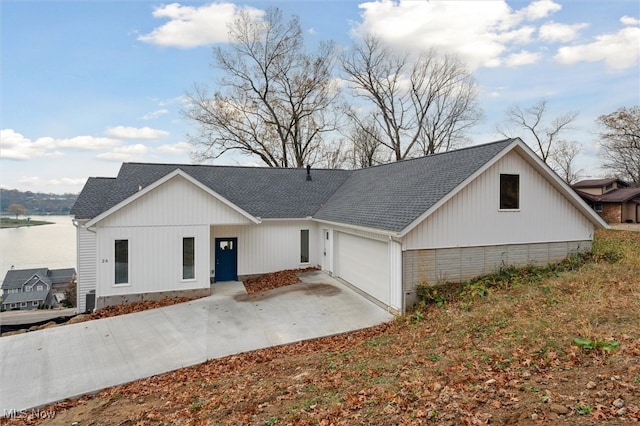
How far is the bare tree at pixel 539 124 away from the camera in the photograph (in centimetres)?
4000

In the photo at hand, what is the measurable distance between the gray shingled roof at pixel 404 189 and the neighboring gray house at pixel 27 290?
21115 mm

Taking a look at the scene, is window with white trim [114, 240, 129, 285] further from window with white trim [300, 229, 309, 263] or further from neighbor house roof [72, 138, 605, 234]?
window with white trim [300, 229, 309, 263]

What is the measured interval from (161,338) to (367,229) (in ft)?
23.1

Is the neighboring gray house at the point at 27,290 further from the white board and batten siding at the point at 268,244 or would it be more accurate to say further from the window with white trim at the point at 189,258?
the white board and batten siding at the point at 268,244

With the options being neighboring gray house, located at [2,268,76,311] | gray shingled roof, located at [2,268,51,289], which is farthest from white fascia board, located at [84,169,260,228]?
gray shingled roof, located at [2,268,51,289]

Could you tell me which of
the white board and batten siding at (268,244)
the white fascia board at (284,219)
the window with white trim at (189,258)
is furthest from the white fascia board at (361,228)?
the window with white trim at (189,258)

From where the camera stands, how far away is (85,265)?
50.0ft

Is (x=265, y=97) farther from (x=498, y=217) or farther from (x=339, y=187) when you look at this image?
(x=498, y=217)

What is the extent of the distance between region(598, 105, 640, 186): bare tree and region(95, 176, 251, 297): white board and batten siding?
2002 inches

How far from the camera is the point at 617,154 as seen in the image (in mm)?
50469

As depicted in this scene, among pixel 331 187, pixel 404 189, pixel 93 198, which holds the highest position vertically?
pixel 331 187

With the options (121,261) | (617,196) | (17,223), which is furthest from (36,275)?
(617,196)

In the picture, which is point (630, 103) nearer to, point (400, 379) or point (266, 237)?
point (266, 237)

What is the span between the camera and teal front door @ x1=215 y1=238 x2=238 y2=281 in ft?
51.3
